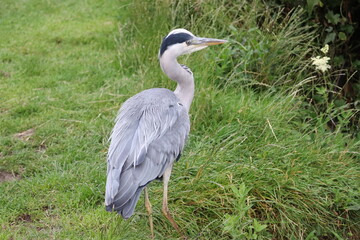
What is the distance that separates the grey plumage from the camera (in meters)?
3.12

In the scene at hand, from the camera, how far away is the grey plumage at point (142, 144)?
3.12 m

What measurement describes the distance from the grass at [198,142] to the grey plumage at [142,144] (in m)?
0.40

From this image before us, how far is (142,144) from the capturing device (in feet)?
10.9

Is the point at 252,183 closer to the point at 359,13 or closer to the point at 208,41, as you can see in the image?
the point at 208,41

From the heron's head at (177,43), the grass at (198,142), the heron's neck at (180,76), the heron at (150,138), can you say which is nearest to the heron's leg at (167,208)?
the heron at (150,138)

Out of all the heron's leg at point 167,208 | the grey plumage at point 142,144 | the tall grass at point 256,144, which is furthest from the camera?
the tall grass at point 256,144

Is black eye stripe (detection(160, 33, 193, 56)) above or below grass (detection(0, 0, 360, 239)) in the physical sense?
above

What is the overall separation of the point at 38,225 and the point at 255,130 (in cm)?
193

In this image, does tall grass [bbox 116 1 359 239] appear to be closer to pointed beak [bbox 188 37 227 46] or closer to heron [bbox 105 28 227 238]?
heron [bbox 105 28 227 238]

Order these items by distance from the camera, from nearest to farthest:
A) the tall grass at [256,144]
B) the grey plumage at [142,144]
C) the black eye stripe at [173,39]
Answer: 1. the grey plumage at [142,144]
2. the black eye stripe at [173,39]
3. the tall grass at [256,144]

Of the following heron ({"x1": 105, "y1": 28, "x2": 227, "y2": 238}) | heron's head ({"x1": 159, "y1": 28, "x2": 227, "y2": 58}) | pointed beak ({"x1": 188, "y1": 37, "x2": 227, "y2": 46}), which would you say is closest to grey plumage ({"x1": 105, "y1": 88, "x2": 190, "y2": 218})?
heron ({"x1": 105, "y1": 28, "x2": 227, "y2": 238})

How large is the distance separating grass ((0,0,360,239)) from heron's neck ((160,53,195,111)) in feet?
1.71

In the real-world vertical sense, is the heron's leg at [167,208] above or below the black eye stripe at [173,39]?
below

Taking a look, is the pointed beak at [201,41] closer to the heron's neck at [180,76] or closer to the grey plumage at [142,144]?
the heron's neck at [180,76]
